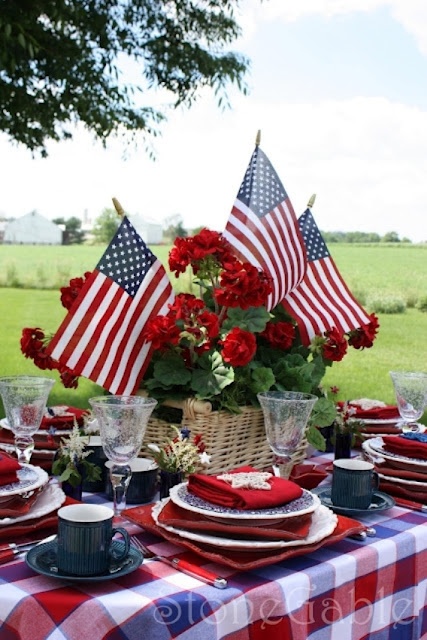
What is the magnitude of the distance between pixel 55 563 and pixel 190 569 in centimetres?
22

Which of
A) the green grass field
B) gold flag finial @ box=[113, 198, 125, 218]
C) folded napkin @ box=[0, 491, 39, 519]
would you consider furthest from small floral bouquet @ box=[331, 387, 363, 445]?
the green grass field

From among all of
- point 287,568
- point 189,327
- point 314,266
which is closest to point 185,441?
point 189,327

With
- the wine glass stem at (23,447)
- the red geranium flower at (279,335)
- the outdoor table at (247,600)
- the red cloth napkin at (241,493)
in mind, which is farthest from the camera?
the red geranium flower at (279,335)

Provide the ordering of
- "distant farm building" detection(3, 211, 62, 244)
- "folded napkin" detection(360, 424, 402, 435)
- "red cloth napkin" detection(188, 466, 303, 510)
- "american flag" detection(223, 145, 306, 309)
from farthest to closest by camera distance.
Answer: "distant farm building" detection(3, 211, 62, 244) < "folded napkin" detection(360, 424, 402, 435) < "american flag" detection(223, 145, 306, 309) < "red cloth napkin" detection(188, 466, 303, 510)

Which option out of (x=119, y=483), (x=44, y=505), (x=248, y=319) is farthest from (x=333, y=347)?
(x=44, y=505)

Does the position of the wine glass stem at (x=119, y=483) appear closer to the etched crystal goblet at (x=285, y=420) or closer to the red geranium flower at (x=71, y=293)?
the etched crystal goblet at (x=285, y=420)

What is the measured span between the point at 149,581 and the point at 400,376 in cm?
97

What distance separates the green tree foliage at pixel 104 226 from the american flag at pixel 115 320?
21.6ft

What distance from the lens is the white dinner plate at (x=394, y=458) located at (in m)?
1.84

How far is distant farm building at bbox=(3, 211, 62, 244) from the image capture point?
8.11 meters

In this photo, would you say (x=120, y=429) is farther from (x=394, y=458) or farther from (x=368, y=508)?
(x=394, y=458)

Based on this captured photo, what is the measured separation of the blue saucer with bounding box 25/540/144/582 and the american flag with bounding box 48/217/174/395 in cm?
69

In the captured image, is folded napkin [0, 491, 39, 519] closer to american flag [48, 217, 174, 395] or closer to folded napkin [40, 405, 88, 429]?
american flag [48, 217, 174, 395]

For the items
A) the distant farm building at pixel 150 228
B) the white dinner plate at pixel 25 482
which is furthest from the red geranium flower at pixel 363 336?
the distant farm building at pixel 150 228
